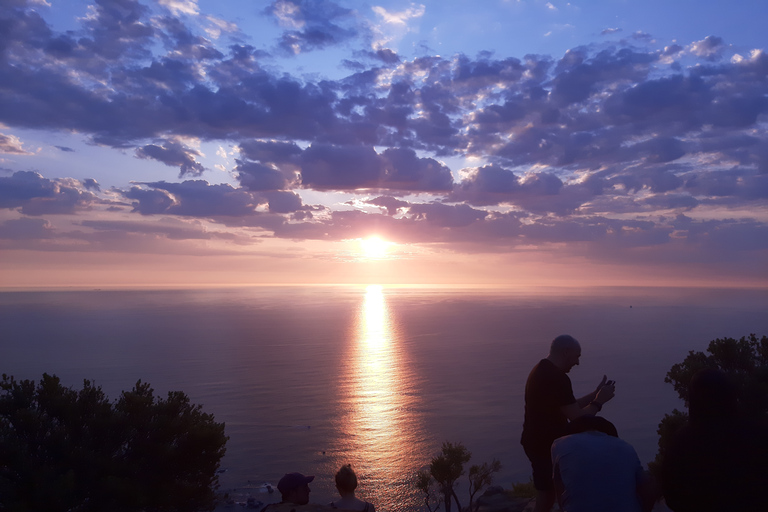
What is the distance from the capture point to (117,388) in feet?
165

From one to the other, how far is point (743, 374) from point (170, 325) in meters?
128

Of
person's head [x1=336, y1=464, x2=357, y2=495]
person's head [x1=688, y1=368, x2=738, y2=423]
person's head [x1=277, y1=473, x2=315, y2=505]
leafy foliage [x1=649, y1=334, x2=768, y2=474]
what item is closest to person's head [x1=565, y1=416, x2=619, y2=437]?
person's head [x1=688, y1=368, x2=738, y2=423]

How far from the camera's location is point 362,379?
2282 inches

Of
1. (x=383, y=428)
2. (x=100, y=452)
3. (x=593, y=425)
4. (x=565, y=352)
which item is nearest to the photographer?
(x=593, y=425)

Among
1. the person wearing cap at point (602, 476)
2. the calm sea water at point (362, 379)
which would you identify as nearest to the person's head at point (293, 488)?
the person wearing cap at point (602, 476)

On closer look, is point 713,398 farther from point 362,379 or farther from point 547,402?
point 362,379

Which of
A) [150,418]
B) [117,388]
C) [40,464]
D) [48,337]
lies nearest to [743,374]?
[150,418]

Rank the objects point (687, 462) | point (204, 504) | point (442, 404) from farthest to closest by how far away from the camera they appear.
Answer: point (442, 404), point (204, 504), point (687, 462)

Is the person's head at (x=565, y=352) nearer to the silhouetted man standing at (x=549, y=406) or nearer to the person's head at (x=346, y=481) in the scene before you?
the silhouetted man standing at (x=549, y=406)

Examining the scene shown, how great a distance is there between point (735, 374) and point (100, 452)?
48.1 feet

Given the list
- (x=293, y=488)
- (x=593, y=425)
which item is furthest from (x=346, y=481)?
(x=593, y=425)

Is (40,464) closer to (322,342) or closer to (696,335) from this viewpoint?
(322,342)

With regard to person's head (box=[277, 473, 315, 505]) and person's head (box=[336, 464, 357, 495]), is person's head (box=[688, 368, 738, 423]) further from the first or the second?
person's head (box=[277, 473, 315, 505])

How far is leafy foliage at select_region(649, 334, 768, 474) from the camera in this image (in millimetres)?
12219
